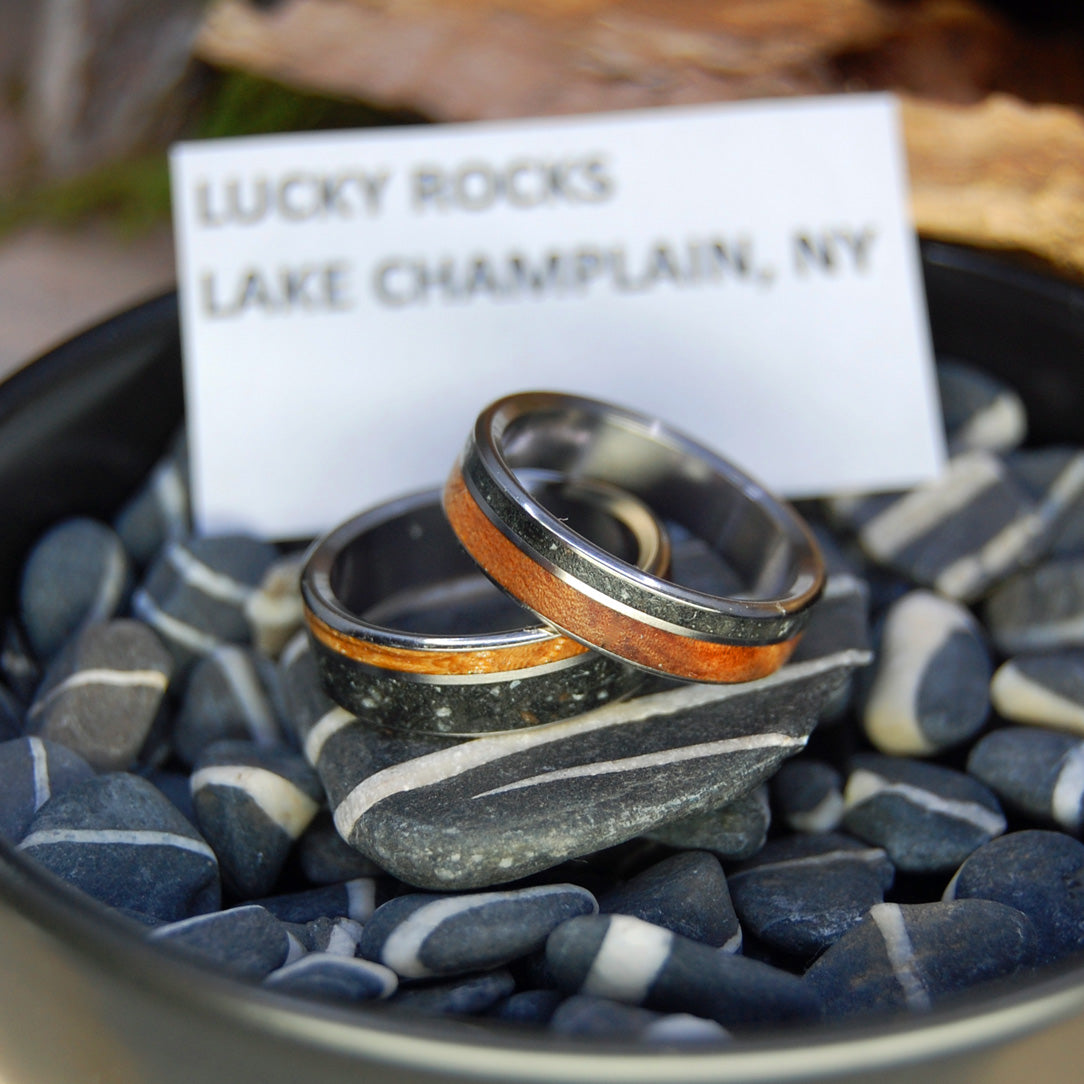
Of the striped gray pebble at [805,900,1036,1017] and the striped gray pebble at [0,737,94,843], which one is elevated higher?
the striped gray pebble at [0,737,94,843]

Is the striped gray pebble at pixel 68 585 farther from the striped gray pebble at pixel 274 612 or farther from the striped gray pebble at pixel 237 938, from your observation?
the striped gray pebble at pixel 237 938

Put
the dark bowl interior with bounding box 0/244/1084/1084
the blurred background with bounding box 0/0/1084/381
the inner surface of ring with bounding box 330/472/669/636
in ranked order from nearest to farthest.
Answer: the dark bowl interior with bounding box 0/244/1084/1084, the inner surface of ring with bounding box 330/472/669/636, the blurred background with bounding box 0/0/1084/381

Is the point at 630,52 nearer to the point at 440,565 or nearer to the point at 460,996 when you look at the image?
the point at 440,565

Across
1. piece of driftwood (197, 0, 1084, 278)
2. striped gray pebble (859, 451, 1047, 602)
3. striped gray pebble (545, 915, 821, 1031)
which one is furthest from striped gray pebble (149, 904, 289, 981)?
piece of driftwood (197, 0, 1084, 278)

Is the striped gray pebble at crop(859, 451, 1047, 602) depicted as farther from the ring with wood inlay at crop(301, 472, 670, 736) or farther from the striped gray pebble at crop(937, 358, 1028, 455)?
the ring with wood inlay at crop(301, 472, 670, 736)

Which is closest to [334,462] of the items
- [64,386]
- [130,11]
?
[64,386]

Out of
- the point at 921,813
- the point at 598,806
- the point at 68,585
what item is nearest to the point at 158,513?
the point at 68,585

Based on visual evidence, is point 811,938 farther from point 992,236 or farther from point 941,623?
point 992,236

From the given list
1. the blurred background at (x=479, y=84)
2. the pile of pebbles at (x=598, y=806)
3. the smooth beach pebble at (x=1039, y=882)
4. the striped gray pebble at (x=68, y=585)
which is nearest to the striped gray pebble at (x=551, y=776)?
the pile of pebbles at (x=598, y=806)
